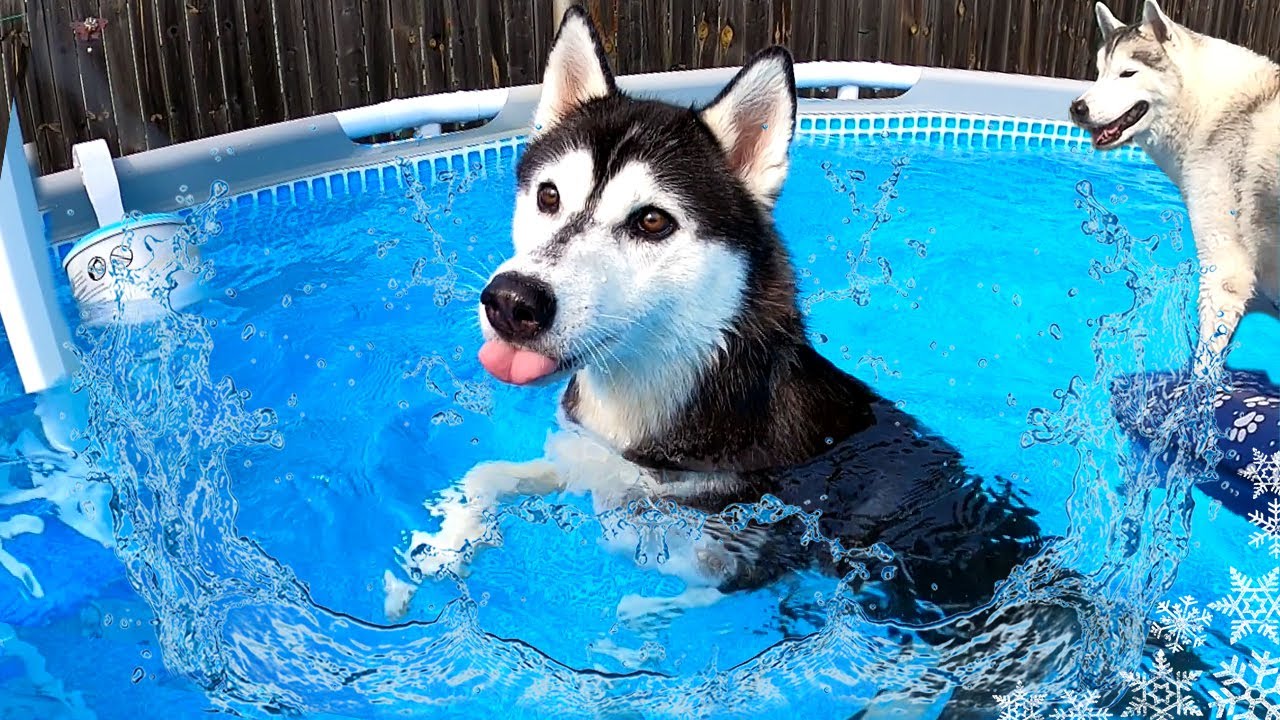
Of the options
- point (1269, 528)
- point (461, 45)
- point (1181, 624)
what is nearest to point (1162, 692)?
point (1181, 624)

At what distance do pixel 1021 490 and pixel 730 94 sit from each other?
1.67 metres

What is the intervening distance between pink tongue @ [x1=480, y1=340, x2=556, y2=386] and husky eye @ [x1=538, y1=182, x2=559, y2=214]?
0.44 metres

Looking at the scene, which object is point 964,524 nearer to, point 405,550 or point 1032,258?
point 405,550

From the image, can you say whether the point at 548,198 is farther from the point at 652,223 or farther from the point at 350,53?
the point at 350,53

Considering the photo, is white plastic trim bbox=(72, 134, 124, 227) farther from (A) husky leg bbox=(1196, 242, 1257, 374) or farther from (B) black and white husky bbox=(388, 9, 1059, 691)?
(A) husky leg bbox=(1196, 242, 1257, 374)

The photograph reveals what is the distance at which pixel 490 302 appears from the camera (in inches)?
107

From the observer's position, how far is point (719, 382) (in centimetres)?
312

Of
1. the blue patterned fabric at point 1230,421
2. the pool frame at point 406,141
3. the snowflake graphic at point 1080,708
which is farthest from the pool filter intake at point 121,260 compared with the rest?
the blue patterned fabric at point 1230,421

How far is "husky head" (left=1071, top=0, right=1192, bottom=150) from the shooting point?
5.20 metres

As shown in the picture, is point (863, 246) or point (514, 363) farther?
point (863, 246)

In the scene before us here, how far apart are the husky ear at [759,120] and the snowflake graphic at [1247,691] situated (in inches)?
69.1

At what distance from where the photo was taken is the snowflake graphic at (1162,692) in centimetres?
287

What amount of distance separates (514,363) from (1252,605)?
232 cm

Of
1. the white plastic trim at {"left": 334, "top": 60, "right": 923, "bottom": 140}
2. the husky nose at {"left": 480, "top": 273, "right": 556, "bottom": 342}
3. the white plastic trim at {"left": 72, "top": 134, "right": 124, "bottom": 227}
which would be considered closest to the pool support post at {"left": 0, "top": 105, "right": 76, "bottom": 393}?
the white plastic trim at {"left": 72, "top": 134, "right": 124, "bottom": 227}
